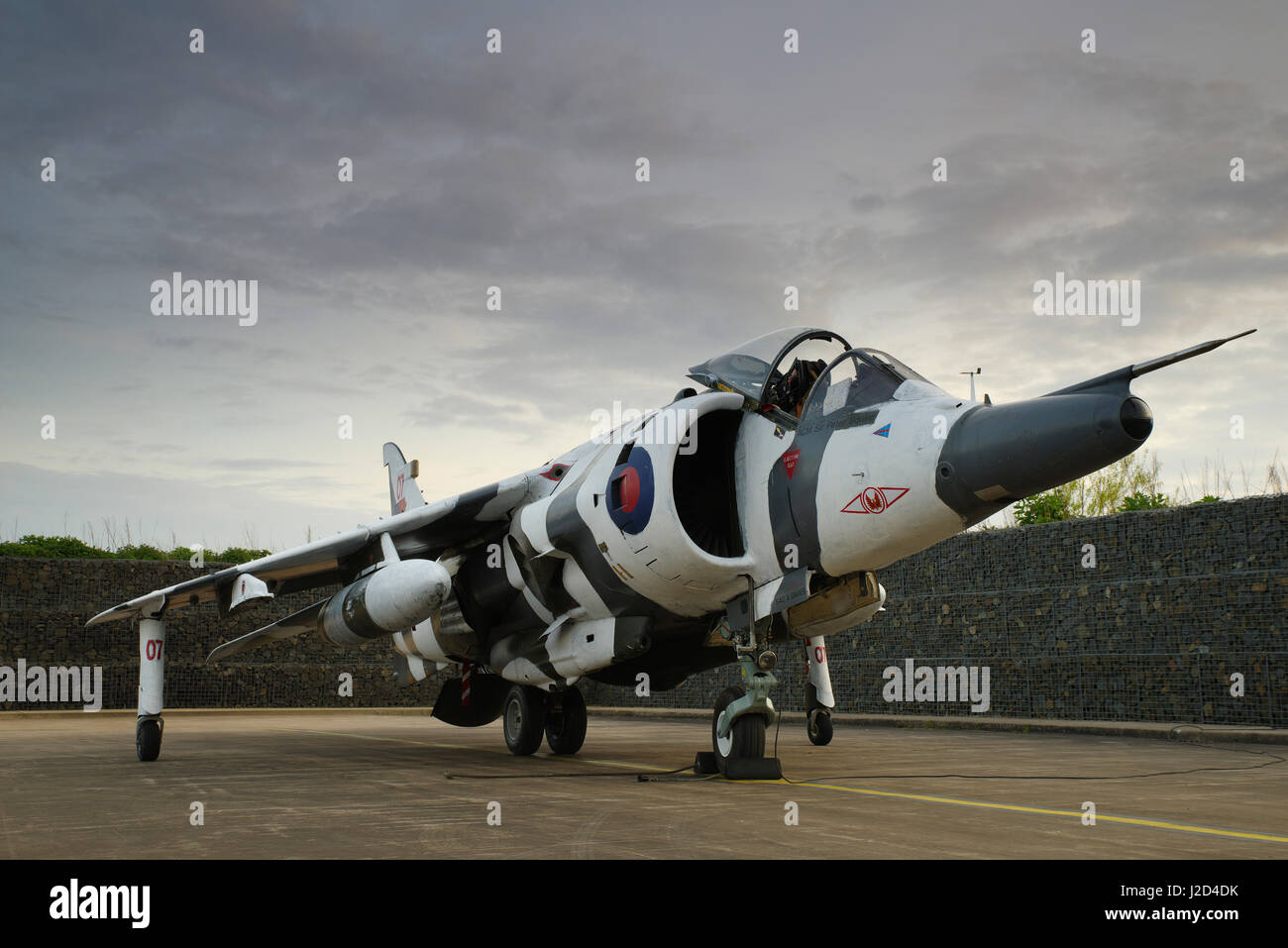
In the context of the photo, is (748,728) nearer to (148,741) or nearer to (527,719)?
(527,719)

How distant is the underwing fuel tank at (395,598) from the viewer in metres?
9.74

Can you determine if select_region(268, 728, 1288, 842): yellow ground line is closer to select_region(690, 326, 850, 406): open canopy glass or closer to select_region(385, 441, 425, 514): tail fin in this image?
select_region(690, 326, 850, 406): open canopy glass

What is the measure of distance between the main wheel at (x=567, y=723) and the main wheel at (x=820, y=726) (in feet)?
10.1

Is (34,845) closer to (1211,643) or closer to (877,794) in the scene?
Answer: (877,794)

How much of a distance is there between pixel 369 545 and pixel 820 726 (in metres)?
6.10

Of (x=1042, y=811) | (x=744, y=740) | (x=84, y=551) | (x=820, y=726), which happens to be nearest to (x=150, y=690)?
(x=744, y=740)

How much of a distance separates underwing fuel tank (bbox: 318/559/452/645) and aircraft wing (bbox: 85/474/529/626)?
1037 mm

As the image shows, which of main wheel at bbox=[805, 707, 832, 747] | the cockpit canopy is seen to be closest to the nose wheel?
the cockpit canopy

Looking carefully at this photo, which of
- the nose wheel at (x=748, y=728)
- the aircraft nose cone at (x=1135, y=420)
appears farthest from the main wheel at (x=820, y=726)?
the aircraft nose cone at (x=1135, y=420)

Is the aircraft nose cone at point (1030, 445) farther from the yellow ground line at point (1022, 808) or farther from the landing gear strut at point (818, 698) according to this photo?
the landing gear strut at point (818, 698)

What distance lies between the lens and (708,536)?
9086mm

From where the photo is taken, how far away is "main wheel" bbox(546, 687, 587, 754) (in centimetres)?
1212

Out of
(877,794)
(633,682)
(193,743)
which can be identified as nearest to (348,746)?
(193,743)
